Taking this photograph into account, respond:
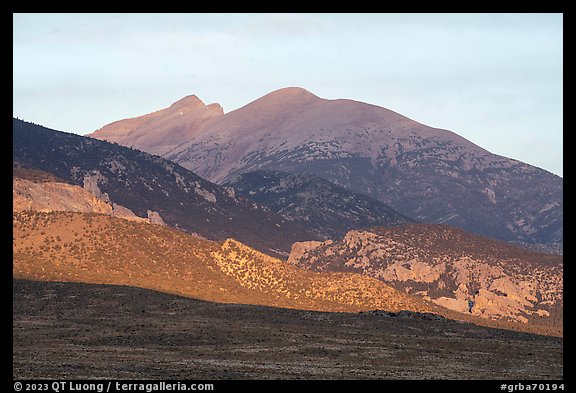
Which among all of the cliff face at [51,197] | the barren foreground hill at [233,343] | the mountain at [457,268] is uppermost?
the cliff face at [51,197]

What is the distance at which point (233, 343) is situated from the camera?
232 ft

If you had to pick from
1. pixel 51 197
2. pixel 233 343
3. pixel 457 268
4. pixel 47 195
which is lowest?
pixel 233 343

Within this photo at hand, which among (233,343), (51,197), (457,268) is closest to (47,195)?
(51,197)

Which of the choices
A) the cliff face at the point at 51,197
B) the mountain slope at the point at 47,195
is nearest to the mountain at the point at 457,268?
the cliff face at the point at 51,197

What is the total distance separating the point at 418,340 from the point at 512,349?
7926 millimetres

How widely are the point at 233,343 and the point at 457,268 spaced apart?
108 m

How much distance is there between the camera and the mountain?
15800cm

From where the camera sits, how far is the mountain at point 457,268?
6220 inches

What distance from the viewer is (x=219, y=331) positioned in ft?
255

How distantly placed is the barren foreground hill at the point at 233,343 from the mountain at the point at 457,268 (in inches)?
2438

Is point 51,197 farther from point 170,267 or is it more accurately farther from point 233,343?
point 233,343

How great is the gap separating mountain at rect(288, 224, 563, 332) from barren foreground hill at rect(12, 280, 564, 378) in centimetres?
6193

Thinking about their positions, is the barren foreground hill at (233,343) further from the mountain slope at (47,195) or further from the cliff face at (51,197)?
the mountain slope at (47,195)
